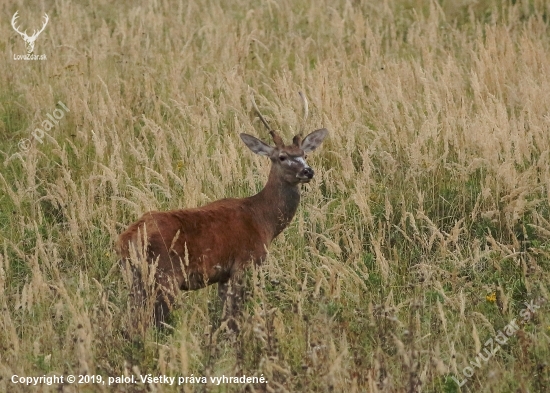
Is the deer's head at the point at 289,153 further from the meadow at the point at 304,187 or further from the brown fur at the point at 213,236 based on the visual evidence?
the meadow at the point at 304,187

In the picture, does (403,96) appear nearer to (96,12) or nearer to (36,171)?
(36,171)

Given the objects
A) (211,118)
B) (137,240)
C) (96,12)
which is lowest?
(137,240)

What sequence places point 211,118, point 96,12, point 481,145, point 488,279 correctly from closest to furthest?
point 488,279 → point 481,145 → point 211,118 → point 96,12

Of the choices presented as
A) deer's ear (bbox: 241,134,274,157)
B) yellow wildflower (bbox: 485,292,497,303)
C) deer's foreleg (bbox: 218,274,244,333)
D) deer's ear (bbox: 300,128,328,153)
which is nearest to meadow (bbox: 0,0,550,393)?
yellow wildflower (bbox: 485,292,497,303)

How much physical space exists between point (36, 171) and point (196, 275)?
263 centimetres

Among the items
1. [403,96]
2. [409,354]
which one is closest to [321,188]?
[403,96]

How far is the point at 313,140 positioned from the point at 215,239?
1512 millimetres

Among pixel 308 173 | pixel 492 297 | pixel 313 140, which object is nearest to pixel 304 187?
pixel 313 140

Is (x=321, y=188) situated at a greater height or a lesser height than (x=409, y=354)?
greater

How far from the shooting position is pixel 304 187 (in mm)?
8375

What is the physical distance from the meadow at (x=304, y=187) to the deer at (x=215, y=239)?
0.57 feet

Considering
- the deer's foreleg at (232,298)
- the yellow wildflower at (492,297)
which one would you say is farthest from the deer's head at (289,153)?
the yellow wildflower at (492,297)

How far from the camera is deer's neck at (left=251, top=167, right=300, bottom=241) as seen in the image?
24.5ft

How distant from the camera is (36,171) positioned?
867 centimetres
